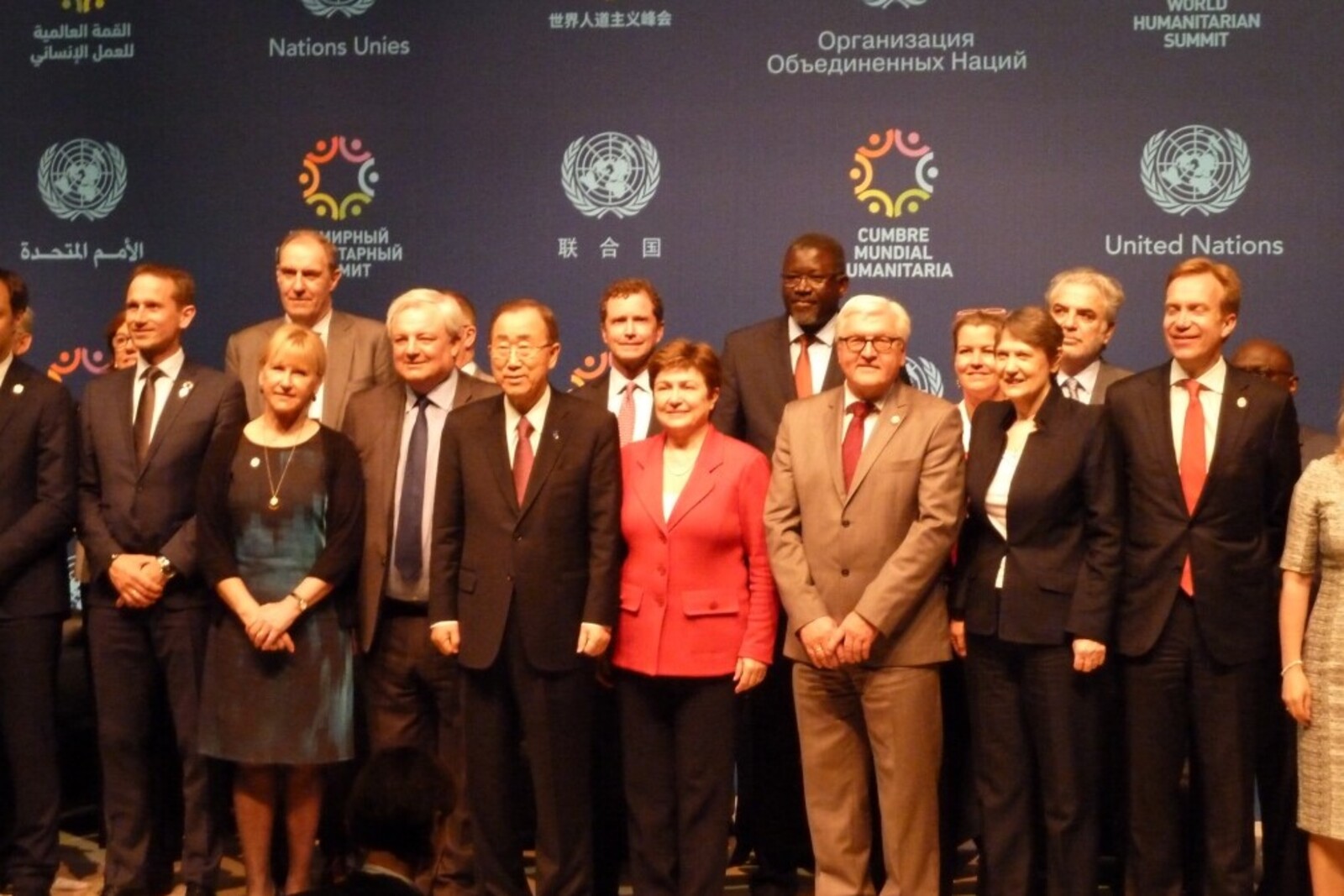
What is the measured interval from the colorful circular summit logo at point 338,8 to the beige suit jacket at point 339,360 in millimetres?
1660

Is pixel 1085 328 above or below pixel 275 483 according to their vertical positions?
above

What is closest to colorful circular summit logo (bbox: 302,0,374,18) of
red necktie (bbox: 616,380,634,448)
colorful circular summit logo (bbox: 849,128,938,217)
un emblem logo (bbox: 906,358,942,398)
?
colorful circular summit logo (bbox: 849,128,938,217)

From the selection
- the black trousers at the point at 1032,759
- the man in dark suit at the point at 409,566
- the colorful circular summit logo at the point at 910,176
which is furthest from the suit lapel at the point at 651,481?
the colorful circular summit logo at the point at 910,176

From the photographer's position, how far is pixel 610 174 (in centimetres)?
640

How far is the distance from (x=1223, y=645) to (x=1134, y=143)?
232 cm

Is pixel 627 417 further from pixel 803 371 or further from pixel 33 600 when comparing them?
pixel 33 600

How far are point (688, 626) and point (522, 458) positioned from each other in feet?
2.07

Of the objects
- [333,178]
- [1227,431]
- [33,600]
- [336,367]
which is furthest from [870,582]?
[333,178]

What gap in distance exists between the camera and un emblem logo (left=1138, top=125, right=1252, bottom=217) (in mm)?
6012

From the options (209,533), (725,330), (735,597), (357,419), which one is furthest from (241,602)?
(725,330)

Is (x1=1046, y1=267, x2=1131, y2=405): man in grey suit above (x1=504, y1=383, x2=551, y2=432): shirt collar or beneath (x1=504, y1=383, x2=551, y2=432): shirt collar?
above

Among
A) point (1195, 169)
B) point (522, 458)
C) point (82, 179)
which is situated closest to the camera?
point (522, 458)

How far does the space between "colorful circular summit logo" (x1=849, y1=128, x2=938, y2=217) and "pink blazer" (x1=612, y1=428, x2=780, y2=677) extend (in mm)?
1924

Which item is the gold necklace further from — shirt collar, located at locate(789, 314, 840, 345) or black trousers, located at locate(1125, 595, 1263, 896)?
black trousers, located at locate(1125, 595, 1263, 896)
